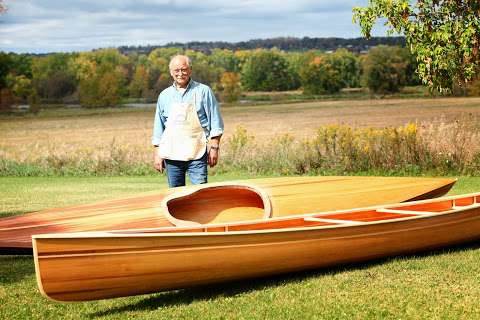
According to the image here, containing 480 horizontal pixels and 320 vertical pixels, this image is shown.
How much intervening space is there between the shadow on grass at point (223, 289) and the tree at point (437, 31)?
532cm

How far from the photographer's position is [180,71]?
25.6ft

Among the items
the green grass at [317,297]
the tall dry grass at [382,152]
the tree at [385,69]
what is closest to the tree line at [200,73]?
the tree at [385,69]

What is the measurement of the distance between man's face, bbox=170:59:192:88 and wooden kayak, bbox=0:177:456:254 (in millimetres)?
1134

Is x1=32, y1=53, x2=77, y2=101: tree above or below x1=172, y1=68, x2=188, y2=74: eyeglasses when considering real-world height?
below

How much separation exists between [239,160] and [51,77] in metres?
26.9

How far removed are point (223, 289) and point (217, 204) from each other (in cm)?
150

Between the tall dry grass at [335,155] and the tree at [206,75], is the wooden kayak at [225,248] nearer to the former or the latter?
the tall dry grass at [335,155]

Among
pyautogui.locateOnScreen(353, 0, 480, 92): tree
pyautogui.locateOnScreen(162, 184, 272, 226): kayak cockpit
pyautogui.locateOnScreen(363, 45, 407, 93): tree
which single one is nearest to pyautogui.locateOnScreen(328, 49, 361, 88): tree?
pyautogui.locateOnScreen(363, 45, 407, 93): tree

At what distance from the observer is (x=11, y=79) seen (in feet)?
127

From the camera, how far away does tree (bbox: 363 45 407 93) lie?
3722cm

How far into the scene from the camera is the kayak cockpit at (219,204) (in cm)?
754

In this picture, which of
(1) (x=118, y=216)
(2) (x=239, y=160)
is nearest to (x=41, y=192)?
(2) (x=239, y=160)

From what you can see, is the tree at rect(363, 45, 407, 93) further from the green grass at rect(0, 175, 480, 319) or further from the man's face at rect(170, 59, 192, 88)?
the green grass at rect(0, 175, 480, 319)

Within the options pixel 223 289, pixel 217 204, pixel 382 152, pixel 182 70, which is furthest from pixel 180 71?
pixel 382 152
